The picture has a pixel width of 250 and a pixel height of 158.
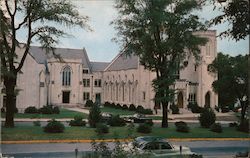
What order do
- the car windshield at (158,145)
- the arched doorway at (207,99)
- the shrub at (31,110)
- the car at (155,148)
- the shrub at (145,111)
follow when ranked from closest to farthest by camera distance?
the car at (155,148)
the car windshield at (158,145)
the shrub at (31,110)
the shrub at (145,111)
the arched doorway at (207,99)

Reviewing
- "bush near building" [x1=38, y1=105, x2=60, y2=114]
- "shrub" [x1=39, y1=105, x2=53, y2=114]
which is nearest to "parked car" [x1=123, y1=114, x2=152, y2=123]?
"bush near building" [x1=38, y1=105, x2=60, y2=114]

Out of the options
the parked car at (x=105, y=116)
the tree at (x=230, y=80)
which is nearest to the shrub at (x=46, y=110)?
the parked car at (x=105, y=116)

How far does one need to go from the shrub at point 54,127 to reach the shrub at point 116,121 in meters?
1.08

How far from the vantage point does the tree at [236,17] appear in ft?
23.2

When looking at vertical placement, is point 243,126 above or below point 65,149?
above

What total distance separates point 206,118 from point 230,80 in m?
2.22

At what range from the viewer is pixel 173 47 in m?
9.07

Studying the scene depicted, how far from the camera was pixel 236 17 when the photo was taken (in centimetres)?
731

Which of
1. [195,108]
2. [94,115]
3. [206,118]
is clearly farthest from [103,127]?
[195,108]

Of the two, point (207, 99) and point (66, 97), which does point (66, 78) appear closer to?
point (66, 97)

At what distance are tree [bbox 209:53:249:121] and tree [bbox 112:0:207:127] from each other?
109cm

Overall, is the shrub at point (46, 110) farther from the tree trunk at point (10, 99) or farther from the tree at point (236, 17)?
the tree at point (236, 17)

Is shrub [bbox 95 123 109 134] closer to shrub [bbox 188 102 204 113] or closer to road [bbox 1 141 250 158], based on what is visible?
road [bbox 1 141 250 158]

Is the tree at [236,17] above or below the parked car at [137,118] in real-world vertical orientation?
above
